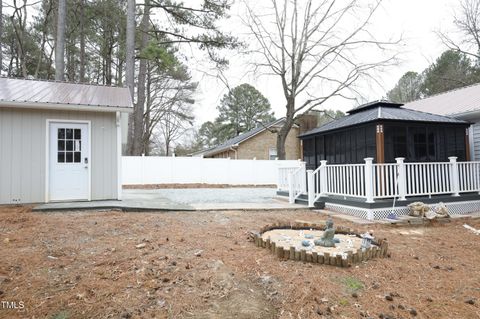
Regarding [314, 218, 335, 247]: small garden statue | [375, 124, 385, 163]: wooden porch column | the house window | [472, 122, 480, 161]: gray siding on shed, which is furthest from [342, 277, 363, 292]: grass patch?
the house window

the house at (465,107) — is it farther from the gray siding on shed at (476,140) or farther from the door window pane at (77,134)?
the door window pane at (77,134)

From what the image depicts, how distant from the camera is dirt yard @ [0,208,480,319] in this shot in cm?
241

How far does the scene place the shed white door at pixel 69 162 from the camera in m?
7.28

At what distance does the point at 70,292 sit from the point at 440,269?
12.6 feet

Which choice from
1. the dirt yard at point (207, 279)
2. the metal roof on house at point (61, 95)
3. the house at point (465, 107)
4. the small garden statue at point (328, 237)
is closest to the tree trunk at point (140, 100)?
the metal roof on house at point (61, 95)

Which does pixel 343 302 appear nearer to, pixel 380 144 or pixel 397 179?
pixel 397 179

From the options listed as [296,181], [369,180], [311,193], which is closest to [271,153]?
[296,181]

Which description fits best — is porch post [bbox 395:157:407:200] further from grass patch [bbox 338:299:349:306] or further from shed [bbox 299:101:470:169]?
grass patch [bbox 338:299:349:306]

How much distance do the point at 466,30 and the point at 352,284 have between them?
22.3m

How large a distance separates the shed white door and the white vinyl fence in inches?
296

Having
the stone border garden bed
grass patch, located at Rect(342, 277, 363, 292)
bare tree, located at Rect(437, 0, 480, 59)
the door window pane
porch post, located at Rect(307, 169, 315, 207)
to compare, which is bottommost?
grass patch, located at Rect(342, 277, 363, 292)

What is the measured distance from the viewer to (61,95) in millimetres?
7664

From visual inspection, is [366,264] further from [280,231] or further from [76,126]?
[76,126]

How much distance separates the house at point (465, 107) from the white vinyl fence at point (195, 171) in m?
6.23
